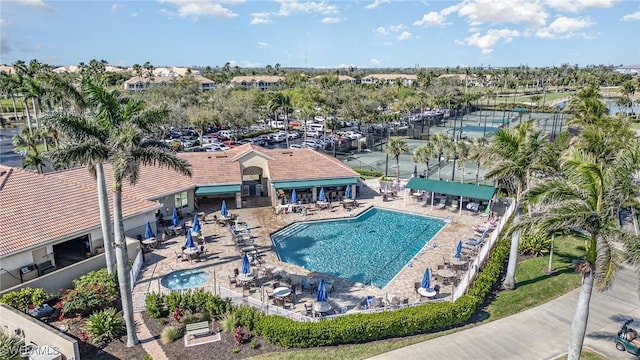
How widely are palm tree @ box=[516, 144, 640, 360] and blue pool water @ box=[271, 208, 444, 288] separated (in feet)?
36.2

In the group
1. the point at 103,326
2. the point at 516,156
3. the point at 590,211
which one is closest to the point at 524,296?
the point at 516,156

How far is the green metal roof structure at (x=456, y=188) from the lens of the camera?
1222 inches

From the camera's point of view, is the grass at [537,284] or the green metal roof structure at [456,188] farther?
the green metal roof structure at [456,188]

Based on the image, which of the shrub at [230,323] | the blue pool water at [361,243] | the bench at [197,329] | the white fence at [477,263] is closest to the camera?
the bench at [197,329]

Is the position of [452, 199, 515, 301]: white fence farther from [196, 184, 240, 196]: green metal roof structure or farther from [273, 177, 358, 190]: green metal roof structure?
[196, 184, 240, 196]: green metal roof structure

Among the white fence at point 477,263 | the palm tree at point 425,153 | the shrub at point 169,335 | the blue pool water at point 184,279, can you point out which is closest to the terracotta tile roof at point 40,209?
the blue pool water at point 184,279

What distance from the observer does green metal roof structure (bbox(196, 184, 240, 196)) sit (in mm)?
31906

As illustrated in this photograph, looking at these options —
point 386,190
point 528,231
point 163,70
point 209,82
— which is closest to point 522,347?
point 528,231

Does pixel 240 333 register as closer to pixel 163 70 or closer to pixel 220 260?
pixel 220 260

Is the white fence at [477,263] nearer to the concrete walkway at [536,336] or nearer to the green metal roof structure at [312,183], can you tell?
the concrete walkway at [536,336]

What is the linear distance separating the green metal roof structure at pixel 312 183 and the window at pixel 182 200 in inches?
271

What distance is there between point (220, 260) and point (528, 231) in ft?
56.8

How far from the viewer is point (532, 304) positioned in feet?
62.2

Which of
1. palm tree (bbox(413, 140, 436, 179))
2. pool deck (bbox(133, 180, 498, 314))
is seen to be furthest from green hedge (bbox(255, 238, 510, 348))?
palm tree (bbox(413, 140, 436, 179))
